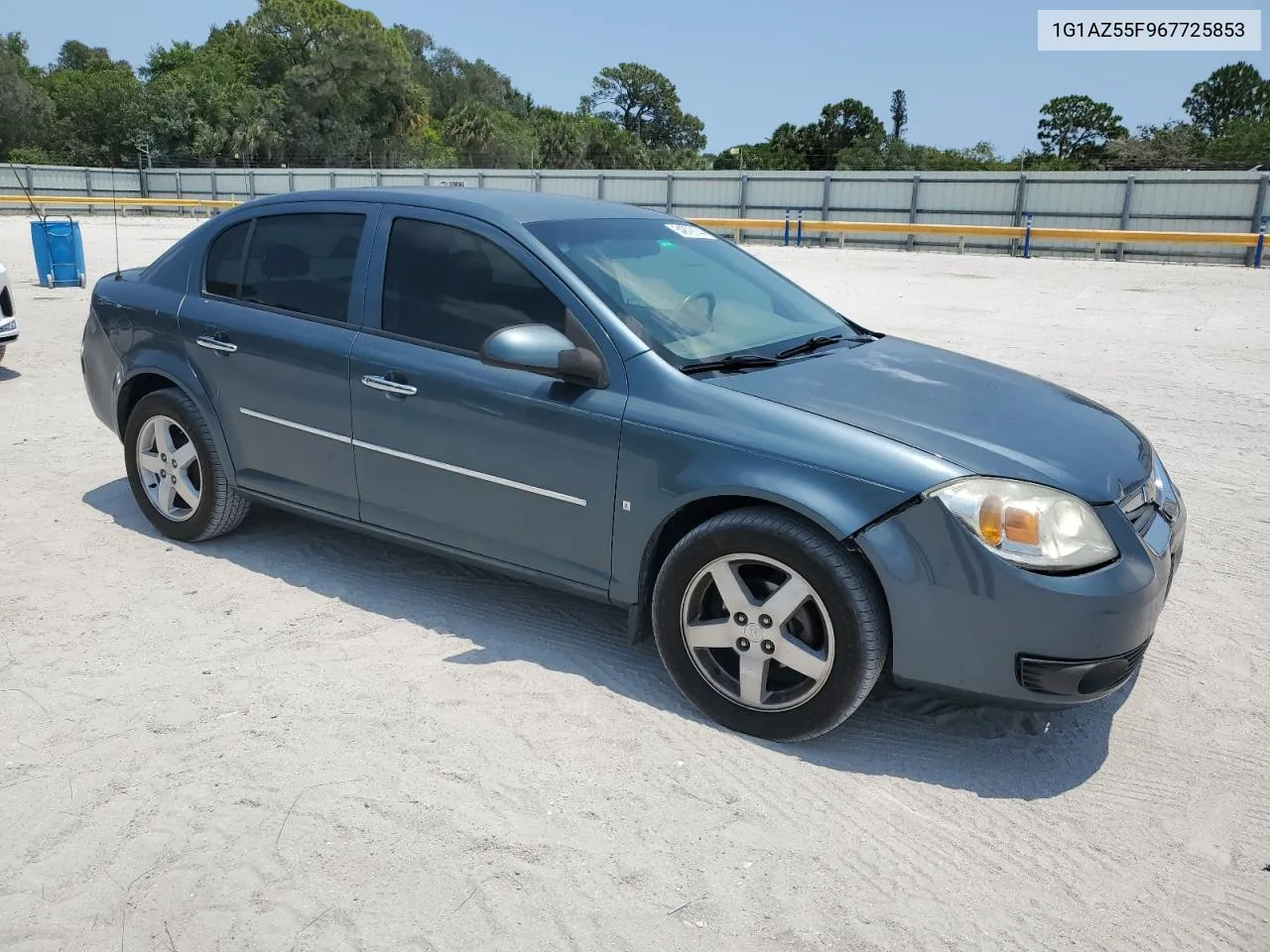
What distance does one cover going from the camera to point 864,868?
9.26 ft

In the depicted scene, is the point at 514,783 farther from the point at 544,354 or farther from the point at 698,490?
the point at 544,354

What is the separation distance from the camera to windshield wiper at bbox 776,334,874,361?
397 centimetres

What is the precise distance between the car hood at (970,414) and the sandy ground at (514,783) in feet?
3.02

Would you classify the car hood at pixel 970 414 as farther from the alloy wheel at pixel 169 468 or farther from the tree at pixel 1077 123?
the tree at pixel 1077 123

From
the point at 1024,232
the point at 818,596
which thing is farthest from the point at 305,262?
the point at 1024,232

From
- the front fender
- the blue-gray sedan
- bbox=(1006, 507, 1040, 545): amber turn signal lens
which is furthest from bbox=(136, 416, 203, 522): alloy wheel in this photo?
bbox=(1006, 507, 1040, 545): amber turn signal lens

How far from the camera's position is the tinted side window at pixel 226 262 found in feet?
15.6

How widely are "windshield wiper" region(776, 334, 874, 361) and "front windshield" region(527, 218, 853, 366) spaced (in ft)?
0.13

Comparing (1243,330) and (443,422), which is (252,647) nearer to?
(443,422)

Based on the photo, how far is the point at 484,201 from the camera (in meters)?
4.20

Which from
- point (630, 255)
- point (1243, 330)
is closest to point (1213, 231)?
point (1243, 330)

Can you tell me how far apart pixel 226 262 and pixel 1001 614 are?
3699mm

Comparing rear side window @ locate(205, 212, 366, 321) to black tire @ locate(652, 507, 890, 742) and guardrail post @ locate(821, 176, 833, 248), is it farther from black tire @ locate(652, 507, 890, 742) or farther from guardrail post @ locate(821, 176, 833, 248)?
guardrail post @ locate(821, 176, 833, 248)

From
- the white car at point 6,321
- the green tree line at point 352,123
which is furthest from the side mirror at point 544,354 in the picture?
the green tree line at point 352,123
